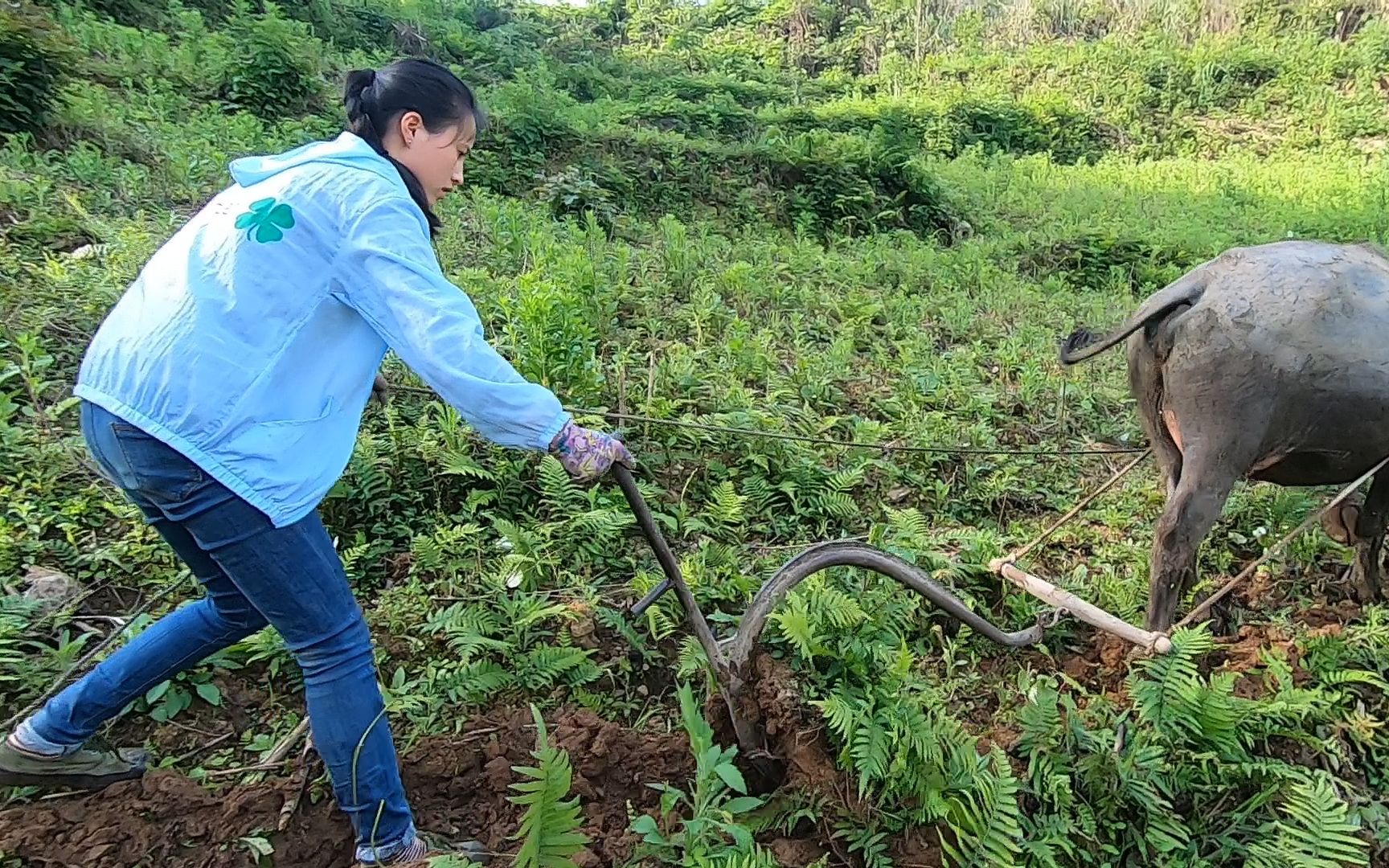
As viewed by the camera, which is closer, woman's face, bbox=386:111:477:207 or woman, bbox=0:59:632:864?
woman, bbox=0:59:632:864

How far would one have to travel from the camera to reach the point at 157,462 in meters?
1.82

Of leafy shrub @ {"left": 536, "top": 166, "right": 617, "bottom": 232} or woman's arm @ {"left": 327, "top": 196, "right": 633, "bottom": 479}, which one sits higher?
woman's arm @ {"left": 327, "top": 196, "right": 633, "bottom": 479}

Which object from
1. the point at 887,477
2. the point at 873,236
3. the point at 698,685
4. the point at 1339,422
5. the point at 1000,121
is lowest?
the point at 1000,121

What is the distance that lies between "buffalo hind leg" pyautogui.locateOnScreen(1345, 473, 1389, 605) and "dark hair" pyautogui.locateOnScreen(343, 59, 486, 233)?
351 cm

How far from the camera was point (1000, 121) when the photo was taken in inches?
603

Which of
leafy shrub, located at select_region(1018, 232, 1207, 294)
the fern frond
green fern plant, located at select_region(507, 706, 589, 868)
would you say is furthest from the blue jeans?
leafy shrub, located at select_region(1018, 232, 1207, 294)

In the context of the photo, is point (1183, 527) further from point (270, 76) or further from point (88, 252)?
point (270, 76)

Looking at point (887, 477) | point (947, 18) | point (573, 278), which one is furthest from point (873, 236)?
point (947, 18)

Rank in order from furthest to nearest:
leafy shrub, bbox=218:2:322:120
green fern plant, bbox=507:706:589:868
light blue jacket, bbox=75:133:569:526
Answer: leafy shrub, bbox=218:2:322:120 < light blue jacket, bbox=75:133:569:526 < green fern plant, bbox=507:706:589:868

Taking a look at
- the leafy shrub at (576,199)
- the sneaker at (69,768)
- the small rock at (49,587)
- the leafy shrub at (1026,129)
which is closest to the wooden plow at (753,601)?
the sneaker at (69,768)

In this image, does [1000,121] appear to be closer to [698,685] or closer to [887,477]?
[887,477]

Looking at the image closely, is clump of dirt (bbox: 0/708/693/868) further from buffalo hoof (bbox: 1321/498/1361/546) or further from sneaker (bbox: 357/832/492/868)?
buffalo hoof (bbox: 1321/498/1361/546)

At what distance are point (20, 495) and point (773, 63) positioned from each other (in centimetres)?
1870

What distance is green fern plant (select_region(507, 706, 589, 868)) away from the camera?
1.67 metres
